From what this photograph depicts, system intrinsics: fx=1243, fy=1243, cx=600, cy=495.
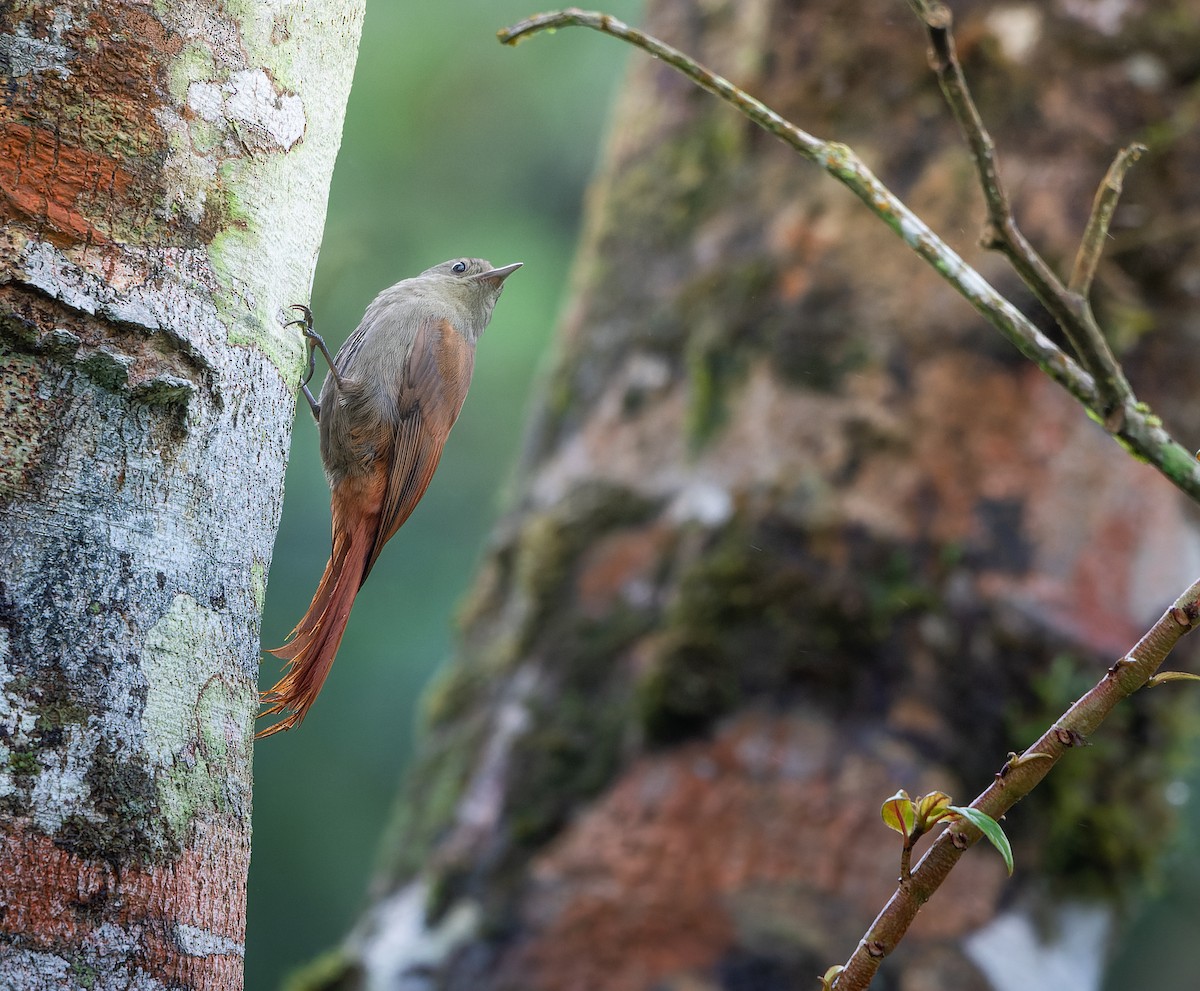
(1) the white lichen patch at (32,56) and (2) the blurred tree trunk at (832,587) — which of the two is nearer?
Result: (1) the white lichen patch at (32,56)

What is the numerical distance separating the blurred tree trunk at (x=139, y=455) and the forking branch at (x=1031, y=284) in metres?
0.27

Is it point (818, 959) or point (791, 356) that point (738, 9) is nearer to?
point (791, 356)

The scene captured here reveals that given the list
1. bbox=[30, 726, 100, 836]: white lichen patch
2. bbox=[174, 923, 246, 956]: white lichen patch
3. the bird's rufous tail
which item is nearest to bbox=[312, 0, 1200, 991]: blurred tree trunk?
the bird's rufous tail

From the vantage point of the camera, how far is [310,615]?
4.45 ft

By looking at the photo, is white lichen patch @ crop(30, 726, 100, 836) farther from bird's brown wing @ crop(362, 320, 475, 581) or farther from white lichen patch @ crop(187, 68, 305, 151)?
bird's brown wing @ crop(362, 320, 475, 581)

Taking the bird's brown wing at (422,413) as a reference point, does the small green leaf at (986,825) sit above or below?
below

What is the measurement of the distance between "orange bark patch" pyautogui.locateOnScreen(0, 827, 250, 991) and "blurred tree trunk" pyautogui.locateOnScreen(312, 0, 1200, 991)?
1852 mm

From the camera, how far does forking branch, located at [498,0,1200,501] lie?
85 centimetres

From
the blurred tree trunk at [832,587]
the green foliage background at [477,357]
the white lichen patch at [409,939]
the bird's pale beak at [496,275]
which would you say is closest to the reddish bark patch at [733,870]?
the blurred tree trunk at [832,587]

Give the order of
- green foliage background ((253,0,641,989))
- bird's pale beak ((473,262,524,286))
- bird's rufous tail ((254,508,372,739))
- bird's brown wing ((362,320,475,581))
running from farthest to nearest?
green foliage background ((253,0,641,989)) < bird's pale beak ((473,262,524,286)) < bird's brown wing ((362,320,475,581)) < bird's rufous tail ((254,508,372,739))

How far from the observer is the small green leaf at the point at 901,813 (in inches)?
34.7

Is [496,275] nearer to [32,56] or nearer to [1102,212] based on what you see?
[32,56]

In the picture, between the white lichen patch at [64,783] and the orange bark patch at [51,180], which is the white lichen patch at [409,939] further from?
the orange bark patch at [51,180]

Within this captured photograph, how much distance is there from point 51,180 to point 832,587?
82.3 inches
